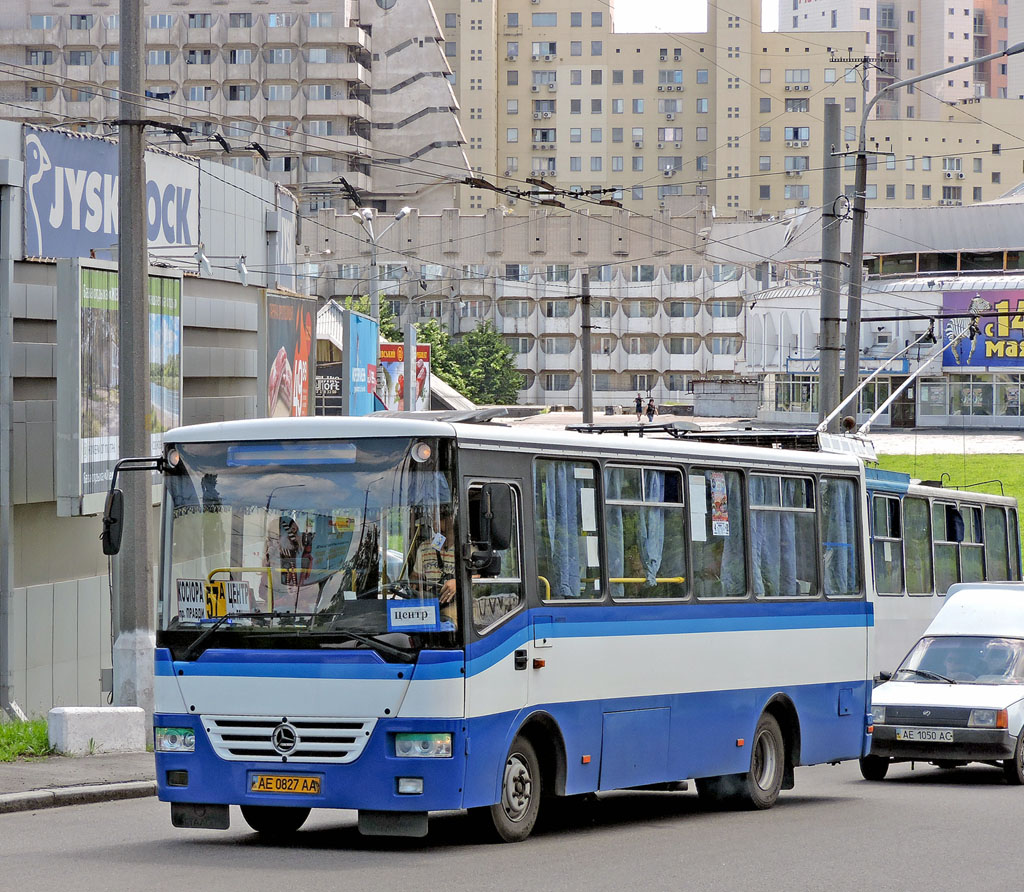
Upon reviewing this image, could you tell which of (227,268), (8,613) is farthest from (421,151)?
(8,613)

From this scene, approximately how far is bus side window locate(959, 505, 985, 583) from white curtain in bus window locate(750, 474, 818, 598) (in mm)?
12128

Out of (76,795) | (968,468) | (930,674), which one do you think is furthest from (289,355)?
(968,468)

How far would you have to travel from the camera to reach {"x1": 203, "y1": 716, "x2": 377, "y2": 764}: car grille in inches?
376

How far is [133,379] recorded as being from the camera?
51.1 feet

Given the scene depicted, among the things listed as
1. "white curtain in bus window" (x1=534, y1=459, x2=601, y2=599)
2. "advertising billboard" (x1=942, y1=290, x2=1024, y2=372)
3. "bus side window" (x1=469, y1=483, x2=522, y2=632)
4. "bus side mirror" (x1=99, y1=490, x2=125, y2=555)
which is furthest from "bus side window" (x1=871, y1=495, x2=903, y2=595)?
"advertising billboard" (x1=942, y1=290, x2=1024, y2=372)

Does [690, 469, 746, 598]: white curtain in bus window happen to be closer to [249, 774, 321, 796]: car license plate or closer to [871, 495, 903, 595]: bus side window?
[249, 774, 321, 796]: car license plate

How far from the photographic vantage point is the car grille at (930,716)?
16891mm

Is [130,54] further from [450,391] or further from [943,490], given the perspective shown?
[450,391]

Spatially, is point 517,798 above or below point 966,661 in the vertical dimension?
above

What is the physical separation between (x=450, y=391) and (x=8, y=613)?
58771 mm

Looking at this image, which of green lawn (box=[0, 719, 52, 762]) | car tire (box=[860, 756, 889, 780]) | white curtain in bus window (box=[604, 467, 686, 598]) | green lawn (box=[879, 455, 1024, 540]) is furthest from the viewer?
green lawn (box=[879, 455, 1024, 540])

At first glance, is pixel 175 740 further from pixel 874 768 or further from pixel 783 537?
pixel 874 768

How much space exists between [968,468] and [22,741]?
46.1m

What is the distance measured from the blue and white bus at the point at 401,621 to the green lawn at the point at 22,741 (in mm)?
4523
